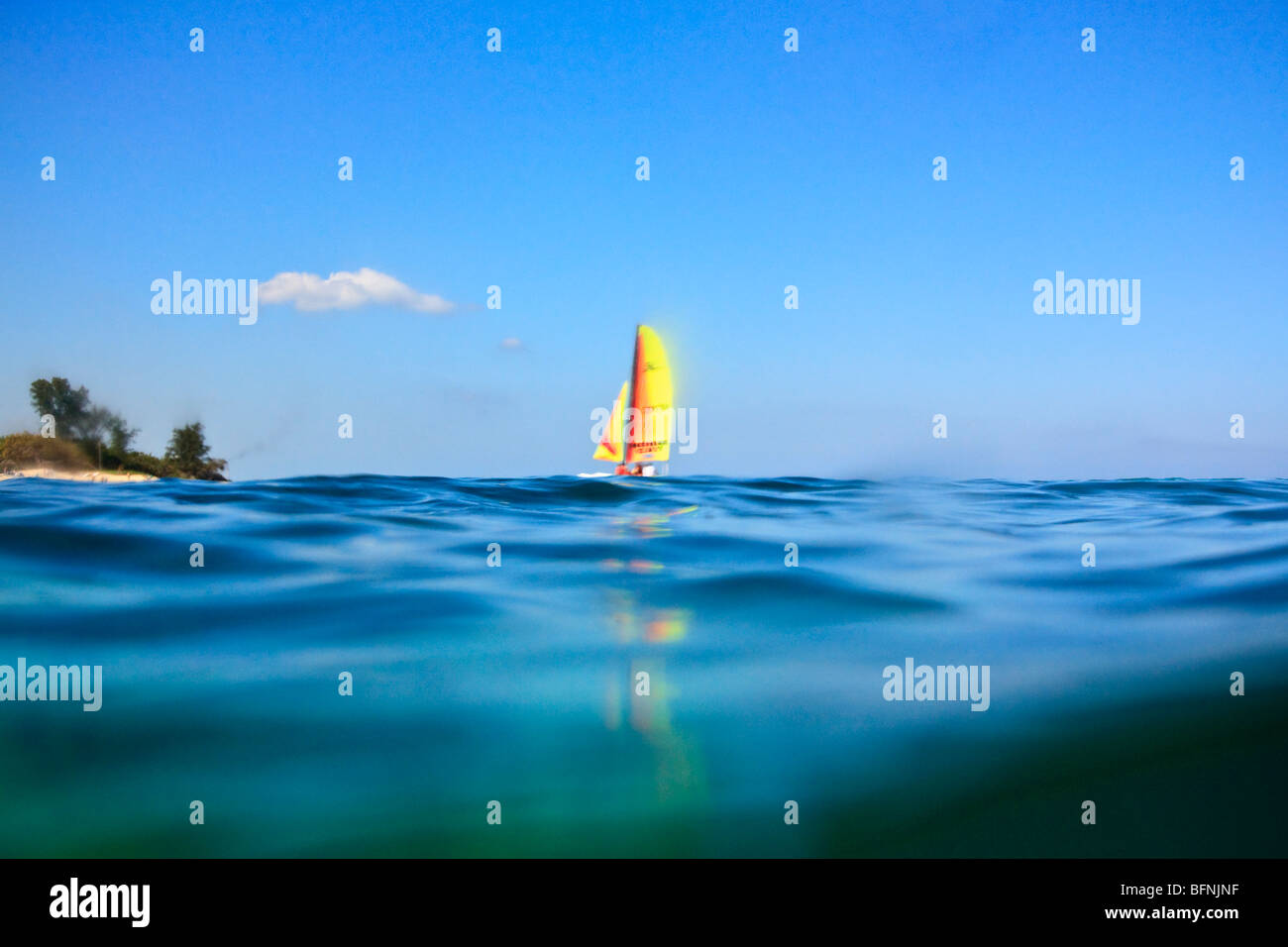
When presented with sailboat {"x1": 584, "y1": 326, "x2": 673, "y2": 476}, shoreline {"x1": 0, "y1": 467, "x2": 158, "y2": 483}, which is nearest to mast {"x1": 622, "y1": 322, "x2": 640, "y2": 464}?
sailboat {"x1": 584, "y1": 326, "x2": 673, "y2": 476}

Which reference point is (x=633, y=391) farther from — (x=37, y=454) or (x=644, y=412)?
(x=37, y=454)

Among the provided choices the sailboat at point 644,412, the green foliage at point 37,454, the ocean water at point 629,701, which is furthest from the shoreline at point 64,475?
the sailboat at point 644,412

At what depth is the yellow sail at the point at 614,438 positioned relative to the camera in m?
35.9

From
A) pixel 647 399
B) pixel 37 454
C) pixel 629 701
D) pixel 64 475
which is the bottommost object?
pixel 629 701

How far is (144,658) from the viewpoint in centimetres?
446

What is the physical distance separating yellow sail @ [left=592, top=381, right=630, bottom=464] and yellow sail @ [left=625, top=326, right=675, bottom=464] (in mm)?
867

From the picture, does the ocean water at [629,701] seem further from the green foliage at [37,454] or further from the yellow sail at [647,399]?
the yellow sail at [647,399]

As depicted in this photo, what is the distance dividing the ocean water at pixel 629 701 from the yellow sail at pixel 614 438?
2794 centimetres

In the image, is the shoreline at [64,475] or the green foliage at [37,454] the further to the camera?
the green foliage at [37,454]

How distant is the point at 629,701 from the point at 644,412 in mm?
31407

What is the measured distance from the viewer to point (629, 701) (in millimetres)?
3918

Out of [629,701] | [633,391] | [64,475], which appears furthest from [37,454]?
[633,391]

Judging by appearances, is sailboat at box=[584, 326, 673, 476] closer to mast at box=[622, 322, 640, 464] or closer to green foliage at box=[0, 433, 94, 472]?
mast at box=[622, 322, 640, 464]
